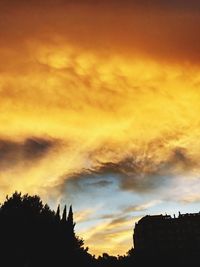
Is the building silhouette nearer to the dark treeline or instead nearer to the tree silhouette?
the dark treeline

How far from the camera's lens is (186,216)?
100312 mm

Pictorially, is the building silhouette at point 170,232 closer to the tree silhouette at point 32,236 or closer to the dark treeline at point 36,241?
the dark treeline at point 36,241

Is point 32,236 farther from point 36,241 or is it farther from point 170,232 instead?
point 170,232

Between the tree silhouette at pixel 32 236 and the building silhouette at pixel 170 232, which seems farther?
the building silhouette at pixel 170 232

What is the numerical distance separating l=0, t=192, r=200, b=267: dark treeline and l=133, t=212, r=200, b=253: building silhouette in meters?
50.7

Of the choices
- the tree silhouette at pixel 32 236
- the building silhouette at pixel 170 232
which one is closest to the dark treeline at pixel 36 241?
the tree silhouette at pixel 32 236

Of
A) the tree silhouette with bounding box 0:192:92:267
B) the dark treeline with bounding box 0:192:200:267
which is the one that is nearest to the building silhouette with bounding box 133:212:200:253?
the dark treeline with bounding box 0:192:200:267

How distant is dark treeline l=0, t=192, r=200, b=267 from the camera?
36719mm

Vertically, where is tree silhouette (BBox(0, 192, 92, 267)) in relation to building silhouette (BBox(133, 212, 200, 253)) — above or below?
below

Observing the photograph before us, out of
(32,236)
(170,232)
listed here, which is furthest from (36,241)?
(170,232)

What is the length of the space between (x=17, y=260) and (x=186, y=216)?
73.5 metres

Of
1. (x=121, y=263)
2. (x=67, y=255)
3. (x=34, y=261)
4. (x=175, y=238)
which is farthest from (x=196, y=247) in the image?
(x=34, y=261)

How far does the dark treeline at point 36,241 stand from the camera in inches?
1446

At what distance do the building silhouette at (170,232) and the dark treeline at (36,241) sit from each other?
5066 centimetres
